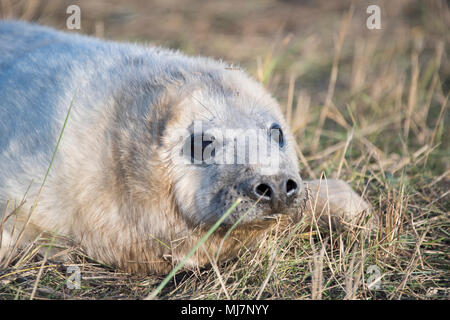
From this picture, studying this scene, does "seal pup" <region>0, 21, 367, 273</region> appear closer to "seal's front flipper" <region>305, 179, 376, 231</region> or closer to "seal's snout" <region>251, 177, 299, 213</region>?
"seal's snout" <region>251, 177, 299, 213</region>

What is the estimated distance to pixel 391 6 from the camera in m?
8.23

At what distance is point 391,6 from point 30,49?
6123 mm

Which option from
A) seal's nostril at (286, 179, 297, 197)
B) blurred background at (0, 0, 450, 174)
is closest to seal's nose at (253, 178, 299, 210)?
seal's nostril at (286, 179, 297, 197)

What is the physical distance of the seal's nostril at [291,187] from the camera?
2.64 meters

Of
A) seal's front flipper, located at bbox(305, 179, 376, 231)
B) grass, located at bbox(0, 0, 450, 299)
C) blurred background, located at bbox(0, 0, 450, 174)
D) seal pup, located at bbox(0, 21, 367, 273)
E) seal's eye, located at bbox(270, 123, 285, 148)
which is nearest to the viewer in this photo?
seal pup, located at bbox(0, 21, 367, 273)

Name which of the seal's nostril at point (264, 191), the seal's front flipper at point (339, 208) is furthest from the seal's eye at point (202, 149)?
the seal's front flipper at point (339, 208)

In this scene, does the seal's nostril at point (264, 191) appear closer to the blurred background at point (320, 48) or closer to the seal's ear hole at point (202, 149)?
the seal's ear hole at point (202, 149)

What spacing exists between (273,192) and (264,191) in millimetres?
46

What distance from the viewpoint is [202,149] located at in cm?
281

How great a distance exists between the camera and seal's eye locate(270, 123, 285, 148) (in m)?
3.02

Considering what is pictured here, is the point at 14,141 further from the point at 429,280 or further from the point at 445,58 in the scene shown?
the point at 445,58

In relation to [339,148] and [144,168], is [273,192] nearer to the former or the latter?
[144,168]

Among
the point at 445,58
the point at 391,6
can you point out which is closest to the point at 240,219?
the point at 445,58
